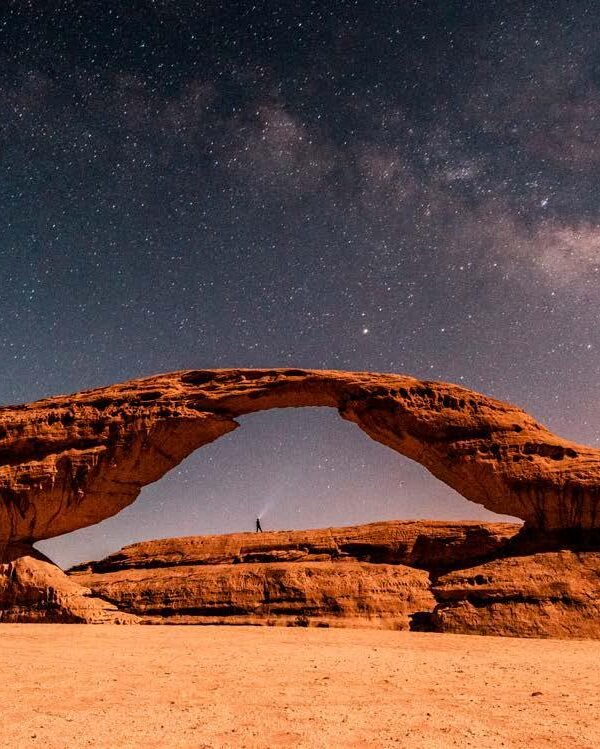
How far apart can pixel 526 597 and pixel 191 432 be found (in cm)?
1325

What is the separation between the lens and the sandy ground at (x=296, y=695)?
5.12 m

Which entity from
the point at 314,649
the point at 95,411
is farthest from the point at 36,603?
the point at 314,649

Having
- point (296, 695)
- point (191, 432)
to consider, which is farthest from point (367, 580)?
point (296, 695)

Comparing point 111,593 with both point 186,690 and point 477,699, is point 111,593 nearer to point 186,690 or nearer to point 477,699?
point 186,690

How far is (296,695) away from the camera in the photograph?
6.96 metres

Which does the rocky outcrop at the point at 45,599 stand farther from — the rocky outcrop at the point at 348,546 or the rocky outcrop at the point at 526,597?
the rocky outcrop at the point at 526,597

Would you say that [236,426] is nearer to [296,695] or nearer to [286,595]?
[286,595]

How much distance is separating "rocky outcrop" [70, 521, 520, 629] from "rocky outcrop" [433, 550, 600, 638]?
170cm

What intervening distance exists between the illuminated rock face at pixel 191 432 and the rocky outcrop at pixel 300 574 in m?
3.34

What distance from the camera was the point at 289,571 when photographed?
21391 mm

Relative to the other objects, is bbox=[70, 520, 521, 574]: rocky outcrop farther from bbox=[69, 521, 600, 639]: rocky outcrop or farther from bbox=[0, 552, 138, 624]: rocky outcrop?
bbox=[0, 552, 138, 624]: rocky outcrop

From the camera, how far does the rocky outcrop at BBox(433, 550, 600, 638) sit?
51.1 feet

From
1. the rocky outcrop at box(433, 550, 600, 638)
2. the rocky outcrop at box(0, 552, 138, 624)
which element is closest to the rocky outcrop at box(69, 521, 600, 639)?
the rocky outcrop at box(433, 550, 600, 638)

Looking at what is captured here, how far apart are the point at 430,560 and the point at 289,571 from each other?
5.96 meters
